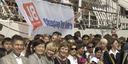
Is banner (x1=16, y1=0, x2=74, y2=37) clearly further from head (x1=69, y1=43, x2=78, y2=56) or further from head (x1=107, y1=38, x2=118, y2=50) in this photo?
head (x1=107, y1=38, x2=118, y2=50)

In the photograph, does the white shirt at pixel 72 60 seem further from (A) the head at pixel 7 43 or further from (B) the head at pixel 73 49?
(A) the head at pixel 7 43

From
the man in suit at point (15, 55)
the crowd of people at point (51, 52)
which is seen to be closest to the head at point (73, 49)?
the crowd of people at point (51, 52)

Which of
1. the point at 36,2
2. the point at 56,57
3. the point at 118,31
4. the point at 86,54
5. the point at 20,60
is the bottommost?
the point at 118,31

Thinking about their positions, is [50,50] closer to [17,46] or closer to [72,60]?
[72,60]

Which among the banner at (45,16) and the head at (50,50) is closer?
the head at (50,50)

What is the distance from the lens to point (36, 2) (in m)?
6.96

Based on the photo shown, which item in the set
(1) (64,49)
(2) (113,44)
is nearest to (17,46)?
(1) (64,49)

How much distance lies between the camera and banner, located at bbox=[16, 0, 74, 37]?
662cm

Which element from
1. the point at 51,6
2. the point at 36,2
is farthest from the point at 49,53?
the point at 51,6

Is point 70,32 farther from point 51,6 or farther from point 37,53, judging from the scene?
point 37,53

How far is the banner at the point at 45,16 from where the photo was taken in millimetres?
6621

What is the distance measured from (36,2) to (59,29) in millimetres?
1382

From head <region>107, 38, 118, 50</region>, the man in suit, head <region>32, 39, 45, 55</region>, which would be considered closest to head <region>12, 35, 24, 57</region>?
the man in suit

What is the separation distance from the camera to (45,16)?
724 cm
